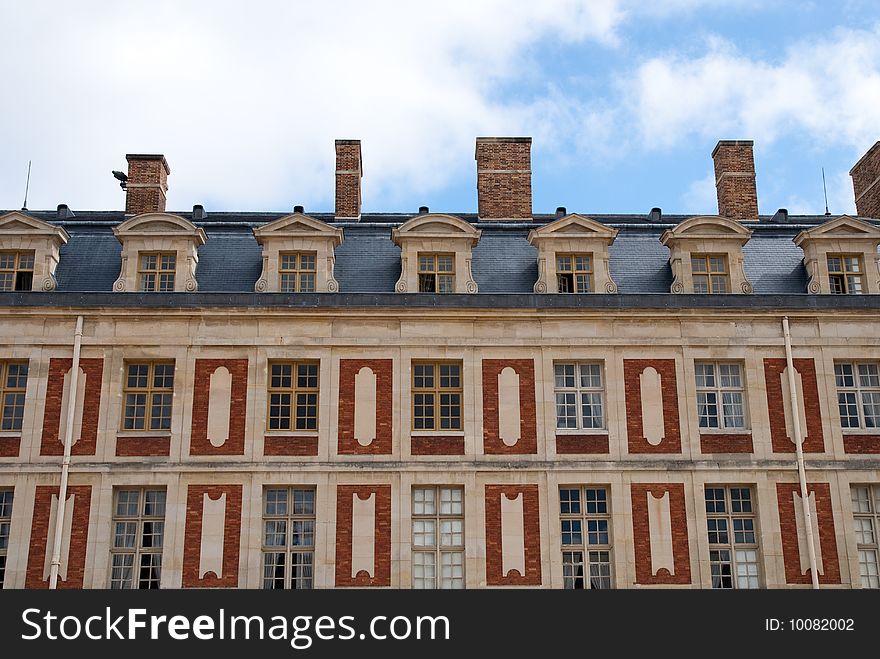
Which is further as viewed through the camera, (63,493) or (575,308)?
(575,308)

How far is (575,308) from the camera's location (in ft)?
91.4

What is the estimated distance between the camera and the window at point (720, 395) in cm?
2756

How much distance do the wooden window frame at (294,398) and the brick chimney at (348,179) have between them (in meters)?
5.38

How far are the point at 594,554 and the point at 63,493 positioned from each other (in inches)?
462

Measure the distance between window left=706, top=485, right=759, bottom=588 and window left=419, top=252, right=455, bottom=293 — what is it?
774 cm

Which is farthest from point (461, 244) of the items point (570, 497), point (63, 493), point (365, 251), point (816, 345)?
point (63, 493)

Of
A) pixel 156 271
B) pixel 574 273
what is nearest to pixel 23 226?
pixel 156 271

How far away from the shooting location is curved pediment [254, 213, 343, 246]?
28484mm

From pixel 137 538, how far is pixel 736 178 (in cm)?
1830

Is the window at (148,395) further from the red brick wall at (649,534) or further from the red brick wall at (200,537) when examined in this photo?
the red brick wall at (649,534)

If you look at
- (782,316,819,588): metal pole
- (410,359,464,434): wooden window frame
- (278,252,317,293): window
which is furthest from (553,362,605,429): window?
(278,252,317,293): window

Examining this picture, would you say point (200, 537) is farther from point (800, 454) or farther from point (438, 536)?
point (800, 454)
